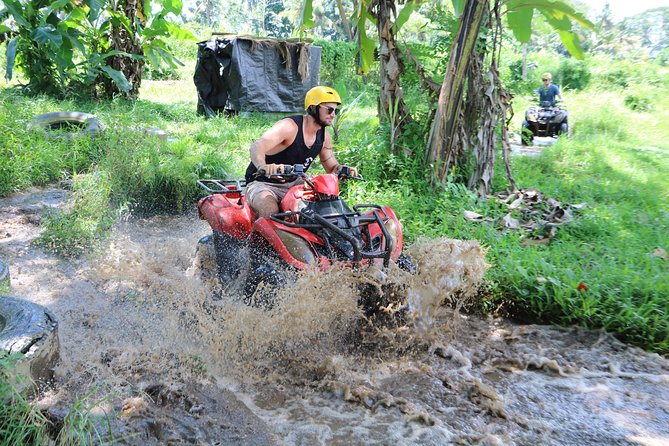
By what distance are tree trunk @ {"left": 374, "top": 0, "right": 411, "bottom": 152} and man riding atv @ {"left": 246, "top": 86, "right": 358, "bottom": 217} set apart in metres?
2.47

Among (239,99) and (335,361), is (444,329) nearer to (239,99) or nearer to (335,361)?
(335,361)

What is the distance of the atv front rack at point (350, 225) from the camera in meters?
3.85

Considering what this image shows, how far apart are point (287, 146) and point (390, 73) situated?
115 inches

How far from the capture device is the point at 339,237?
13.3 ft

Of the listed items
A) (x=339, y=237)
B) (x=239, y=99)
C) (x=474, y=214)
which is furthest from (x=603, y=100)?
(x=339, y=237)

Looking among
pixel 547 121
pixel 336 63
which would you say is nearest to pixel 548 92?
pixel 547 121

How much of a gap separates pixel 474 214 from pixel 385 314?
7.39 feet

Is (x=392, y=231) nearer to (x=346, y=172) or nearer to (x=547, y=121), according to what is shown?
(x=346, y=172)

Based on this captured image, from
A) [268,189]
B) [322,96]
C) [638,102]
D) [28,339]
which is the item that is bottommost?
[28,339]

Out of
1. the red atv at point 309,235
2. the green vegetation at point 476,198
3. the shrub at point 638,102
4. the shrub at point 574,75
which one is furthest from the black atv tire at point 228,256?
the shrub at point 574,75

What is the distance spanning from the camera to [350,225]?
407cm

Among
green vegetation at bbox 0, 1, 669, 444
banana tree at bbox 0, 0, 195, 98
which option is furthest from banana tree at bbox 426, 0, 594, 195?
banana tree at bbox 0, 0, 195, 98

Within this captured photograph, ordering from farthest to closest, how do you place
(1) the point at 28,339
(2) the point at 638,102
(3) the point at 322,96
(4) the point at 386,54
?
(2) the point at 638,102 < (4) the point at 386,54 < (3) the point at 322,96 < (1) the point at 28,339

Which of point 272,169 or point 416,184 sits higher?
point 272,169
